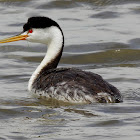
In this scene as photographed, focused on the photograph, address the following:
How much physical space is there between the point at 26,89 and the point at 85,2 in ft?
23.3

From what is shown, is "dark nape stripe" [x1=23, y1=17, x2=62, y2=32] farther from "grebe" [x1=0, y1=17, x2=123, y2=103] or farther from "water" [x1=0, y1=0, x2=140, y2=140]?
"water" [x1=0, y1=0, x2=140, y2=140]

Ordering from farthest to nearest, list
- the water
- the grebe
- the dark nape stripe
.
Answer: the dark nape stripe < the grebe < the water

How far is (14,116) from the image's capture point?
856 cm

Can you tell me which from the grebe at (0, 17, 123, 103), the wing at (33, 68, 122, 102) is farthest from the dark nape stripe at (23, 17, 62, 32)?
the wing at (33, 68, 122, 102)

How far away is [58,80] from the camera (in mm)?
9297

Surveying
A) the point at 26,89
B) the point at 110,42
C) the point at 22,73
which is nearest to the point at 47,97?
the point at 26,89

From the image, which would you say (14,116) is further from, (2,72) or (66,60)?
(66,60)

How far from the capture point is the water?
7.87 metres

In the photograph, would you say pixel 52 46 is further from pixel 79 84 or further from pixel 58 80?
pixel 79 84

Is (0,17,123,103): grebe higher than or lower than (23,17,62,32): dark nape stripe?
lower

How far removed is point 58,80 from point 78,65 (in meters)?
3.08

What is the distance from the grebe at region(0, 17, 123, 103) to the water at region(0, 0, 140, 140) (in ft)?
0.44

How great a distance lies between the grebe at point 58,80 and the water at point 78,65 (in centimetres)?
13

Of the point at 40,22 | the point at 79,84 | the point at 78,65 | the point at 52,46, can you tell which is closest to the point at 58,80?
the point at 79,84
